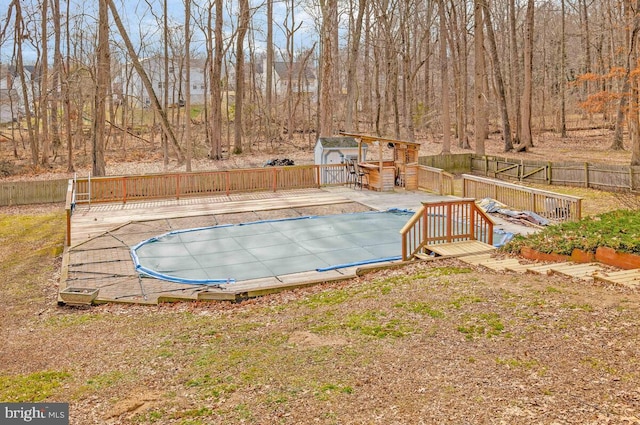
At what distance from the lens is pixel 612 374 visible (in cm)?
479

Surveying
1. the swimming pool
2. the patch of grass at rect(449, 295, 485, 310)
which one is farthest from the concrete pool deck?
the patch of grass at rect(449, 295, 485, 310)

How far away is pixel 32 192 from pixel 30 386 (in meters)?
18.3

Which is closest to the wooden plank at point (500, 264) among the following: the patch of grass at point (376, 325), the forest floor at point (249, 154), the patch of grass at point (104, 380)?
the patch of grass at point (376, 325)

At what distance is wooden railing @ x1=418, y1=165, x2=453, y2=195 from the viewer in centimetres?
1990

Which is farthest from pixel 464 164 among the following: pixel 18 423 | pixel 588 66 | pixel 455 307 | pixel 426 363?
pixel 18 423

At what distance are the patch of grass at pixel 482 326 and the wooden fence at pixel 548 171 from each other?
1579cm

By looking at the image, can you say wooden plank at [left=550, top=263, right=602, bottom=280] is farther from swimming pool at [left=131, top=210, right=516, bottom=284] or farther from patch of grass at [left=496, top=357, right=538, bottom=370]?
swimming pool at [left=131, top=210, right=516, bottom=284]

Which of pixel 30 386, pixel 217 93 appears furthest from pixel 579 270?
pixel 217 93

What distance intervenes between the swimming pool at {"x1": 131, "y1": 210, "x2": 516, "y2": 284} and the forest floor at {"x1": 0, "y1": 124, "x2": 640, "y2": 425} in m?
2.19

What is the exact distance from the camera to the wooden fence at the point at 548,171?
66.1ft

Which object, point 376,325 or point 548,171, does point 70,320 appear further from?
point 548,171

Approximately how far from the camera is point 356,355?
5.83 m

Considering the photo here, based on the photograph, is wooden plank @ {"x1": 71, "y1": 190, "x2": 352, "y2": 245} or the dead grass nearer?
the dead grass

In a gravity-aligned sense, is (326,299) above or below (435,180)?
below
